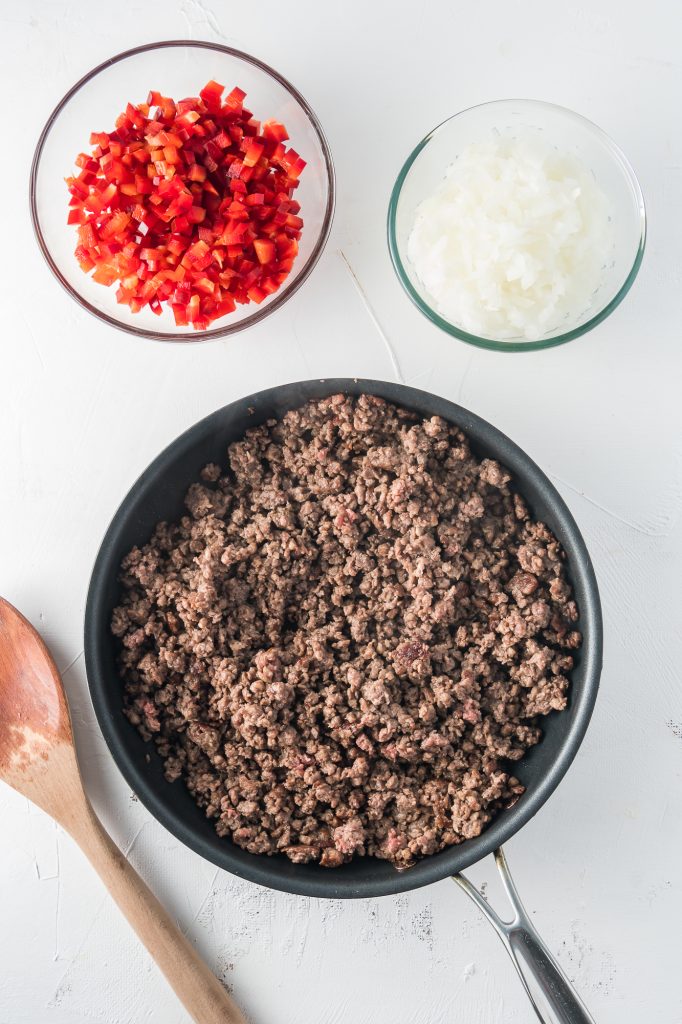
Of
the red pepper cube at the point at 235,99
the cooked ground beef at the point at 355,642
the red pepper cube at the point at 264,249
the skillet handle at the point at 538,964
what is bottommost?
the skillet handle at the point at 538,964

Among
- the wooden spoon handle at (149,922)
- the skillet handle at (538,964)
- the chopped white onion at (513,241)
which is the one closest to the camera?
the skillet handle at (538,964)

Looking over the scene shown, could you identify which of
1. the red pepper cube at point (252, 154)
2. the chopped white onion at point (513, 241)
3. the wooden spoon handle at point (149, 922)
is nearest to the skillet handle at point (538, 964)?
the wooden spoon handle at point (149, 922)

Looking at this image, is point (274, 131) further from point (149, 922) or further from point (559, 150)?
point (149, 922)

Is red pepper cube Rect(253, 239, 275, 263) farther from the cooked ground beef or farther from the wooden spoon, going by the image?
the wooden spoon

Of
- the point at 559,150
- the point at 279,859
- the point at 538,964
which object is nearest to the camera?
the point at 538,964

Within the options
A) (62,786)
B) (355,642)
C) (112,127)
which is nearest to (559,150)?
(112,127)

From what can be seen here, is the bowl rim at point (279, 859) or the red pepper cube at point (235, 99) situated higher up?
the red pepper cube at point (235, 99)

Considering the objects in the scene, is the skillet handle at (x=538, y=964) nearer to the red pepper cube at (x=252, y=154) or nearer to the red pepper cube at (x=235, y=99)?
the red pepper cube at (x=252, y=154)
